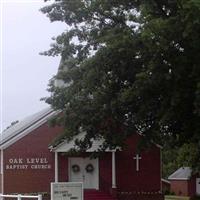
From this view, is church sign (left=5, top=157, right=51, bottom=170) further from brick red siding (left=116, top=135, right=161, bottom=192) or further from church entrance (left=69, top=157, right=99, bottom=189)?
brick red siding (left=116, top=135, right=161, bottom=192)

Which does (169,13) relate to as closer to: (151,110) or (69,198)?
(151,110)

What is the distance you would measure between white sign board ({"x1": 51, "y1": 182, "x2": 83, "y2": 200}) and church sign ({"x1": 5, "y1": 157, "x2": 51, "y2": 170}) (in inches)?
861

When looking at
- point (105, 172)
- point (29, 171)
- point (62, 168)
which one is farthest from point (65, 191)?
point (29, 171)

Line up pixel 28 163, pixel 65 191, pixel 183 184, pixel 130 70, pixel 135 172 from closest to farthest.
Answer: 1. pixel 65 191
2. pixel 130 70
3. pixel 28 163
4. pixel 135 172
5. pixel 183 184

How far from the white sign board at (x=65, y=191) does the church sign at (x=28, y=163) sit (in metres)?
21.9

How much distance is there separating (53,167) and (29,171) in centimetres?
160

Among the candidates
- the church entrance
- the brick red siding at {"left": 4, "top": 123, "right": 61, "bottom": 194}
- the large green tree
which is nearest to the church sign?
the brick red siding at {"left": 4, "top": 123, "right": 61, "bottom": 194}

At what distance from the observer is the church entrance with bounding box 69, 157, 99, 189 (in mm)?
41469

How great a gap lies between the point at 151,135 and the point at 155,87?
4327mm

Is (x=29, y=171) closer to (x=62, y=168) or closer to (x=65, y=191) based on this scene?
(x=62, y=168)

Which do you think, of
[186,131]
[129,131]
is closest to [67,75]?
[129,131]

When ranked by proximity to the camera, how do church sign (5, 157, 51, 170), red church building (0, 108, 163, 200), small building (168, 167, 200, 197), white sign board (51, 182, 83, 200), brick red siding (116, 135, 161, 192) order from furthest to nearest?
small building (168, 167, 200, 197), brick red siding (116, 135, 161, 192), church sign (5, 157, 51, 170), red church building (0, 108, 163, 200), white sign board (51, 182, 83, 200)

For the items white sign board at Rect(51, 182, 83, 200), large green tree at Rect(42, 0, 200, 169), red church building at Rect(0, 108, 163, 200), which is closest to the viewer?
white sign board at Rect(51, 182, 83, 200)

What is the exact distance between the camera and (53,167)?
136 feet
